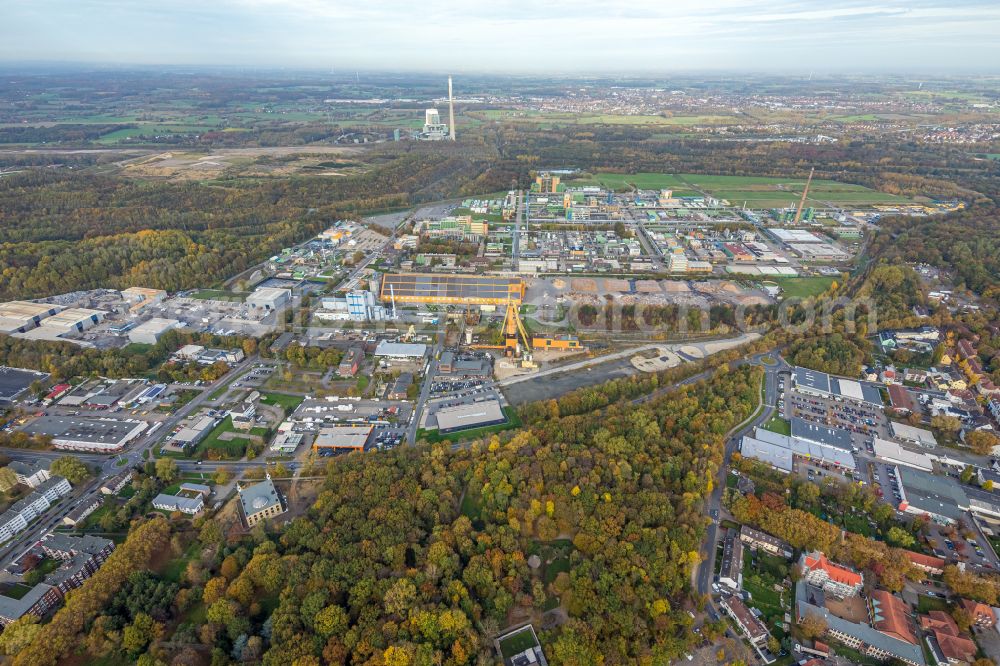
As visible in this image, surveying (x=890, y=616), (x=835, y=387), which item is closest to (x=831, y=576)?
(x=890, y=616)

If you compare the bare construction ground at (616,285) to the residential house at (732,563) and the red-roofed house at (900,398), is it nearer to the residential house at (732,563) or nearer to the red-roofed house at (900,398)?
the red-roofed house at (900,398)

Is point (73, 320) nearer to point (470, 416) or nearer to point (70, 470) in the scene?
point (70, 470)

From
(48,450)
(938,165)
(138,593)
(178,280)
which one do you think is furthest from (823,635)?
(938,165)

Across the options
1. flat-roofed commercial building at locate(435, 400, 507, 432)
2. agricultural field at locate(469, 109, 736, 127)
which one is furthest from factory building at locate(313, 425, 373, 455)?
agricultural field at locate(469, 109, 736, 127)

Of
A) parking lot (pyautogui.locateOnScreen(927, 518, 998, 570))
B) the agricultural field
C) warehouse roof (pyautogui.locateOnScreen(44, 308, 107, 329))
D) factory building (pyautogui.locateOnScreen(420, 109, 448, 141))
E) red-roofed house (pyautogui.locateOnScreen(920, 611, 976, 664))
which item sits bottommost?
red-roofed house (pyautogui.locateOnScreen(920, 611, 976, 664))

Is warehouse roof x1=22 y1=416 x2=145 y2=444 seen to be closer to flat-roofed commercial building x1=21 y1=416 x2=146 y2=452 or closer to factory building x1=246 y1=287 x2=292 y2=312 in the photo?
flat-roofed commercial building x1=21 y1=416 x2=146 y2=452

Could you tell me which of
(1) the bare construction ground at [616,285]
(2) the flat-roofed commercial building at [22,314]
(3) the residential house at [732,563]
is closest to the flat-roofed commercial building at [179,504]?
(3) the residential house at [732,563]

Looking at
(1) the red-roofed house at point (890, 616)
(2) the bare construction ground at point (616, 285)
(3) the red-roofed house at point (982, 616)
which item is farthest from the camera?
(2) the bare construction ground at point (616, 285)
